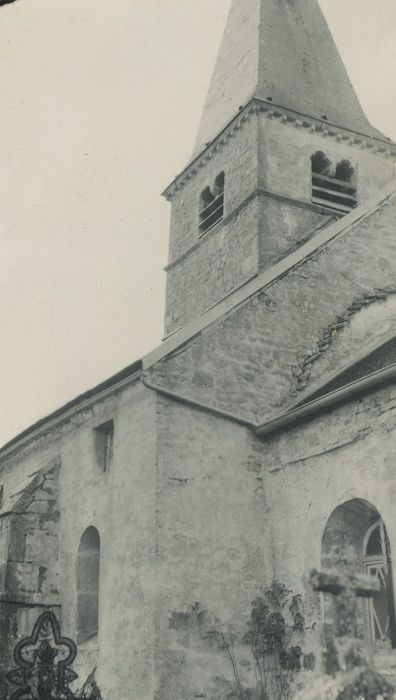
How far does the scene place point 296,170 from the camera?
19.5 m

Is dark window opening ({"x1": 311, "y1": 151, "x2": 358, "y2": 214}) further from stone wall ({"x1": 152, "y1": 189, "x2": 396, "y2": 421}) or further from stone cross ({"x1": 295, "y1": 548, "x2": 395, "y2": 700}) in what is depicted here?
stone cross ({"x1": 295, "y1": 548, "x2": 395, "y2": 700})

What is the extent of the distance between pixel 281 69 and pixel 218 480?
13.3 metres

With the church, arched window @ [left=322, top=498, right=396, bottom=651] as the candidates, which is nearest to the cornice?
the church

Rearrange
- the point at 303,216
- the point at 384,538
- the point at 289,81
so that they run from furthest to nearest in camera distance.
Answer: the point at 289,81 < the point at 303,216 < the point at 384,538

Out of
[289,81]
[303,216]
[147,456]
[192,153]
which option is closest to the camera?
[147,456]

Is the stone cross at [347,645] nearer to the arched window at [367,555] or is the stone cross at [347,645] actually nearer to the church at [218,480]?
the church at [218,480]

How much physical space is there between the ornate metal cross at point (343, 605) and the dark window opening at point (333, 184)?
14.0m

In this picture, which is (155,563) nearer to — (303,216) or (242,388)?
(242,388)

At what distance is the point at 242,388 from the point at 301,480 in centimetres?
174

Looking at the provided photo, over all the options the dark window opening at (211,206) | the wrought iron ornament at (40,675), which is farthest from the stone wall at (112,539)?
the dark window opening at (211,206)

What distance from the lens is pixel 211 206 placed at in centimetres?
2095

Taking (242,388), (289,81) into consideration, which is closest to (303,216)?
(289,81)

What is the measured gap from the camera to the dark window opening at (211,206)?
67.7ft

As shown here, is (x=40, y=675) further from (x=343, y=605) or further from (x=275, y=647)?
(x=275, y=647)
